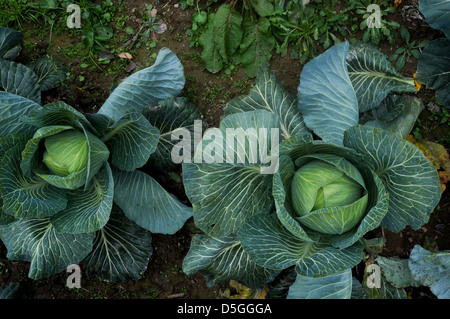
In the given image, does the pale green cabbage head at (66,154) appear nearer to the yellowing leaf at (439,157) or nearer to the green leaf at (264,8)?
the green leaf at (264,8)

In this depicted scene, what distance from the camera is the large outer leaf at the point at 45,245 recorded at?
3012 mm

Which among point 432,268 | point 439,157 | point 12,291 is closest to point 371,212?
point 432,268

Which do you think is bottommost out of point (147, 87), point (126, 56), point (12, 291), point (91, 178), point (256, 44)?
point (12, 291)

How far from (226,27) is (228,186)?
135 cm

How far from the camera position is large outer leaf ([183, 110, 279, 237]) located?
2.54 metres

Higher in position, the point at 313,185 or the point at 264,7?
the point at 264,7

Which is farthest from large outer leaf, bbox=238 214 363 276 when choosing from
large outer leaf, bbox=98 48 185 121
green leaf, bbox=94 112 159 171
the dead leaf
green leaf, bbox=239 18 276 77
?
the dead leaf

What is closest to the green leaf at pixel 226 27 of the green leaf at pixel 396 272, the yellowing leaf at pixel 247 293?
the yellowing leaf at pixel 247 293

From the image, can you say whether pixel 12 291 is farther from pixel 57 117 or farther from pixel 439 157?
pixel 439 157

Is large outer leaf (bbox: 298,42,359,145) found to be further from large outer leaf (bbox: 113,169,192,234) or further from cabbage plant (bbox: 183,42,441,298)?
large outer leaf (bbox: 113,169,192,234)

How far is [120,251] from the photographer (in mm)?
3262

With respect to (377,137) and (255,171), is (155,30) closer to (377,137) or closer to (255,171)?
(255,171)

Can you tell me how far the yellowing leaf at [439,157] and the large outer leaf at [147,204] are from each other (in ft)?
6.01

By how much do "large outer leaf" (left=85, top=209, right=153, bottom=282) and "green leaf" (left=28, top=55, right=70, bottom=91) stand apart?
44.6 inches
